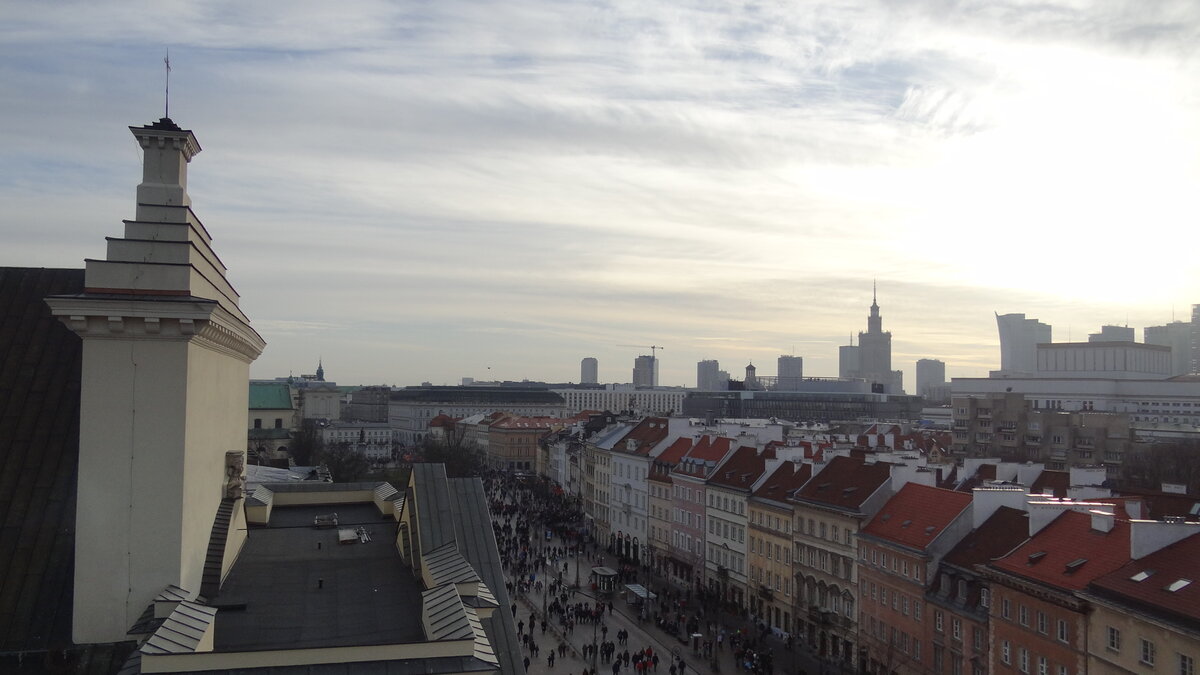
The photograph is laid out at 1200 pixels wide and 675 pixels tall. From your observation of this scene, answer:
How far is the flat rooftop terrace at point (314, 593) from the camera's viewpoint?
16500mm

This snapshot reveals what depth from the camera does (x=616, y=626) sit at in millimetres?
60719

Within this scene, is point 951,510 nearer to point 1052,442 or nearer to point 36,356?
point 36,356

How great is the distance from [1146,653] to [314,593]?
24869mm

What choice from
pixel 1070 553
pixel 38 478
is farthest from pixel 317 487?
pixel 1070 553

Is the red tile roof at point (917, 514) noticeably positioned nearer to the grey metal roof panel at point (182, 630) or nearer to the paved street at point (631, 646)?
the paved street at point (631, 646)

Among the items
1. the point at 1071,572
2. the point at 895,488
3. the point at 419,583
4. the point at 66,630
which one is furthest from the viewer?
the point at 895,488

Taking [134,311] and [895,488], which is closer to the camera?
[134,311]

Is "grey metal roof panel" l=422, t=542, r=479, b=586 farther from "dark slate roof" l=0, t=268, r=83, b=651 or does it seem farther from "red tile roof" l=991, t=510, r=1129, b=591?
"red tile roof" l=991, t=510, r=1129, b=591

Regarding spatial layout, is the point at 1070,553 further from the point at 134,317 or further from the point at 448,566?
the point at 134,317

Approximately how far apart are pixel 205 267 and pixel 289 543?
7420 millimetres

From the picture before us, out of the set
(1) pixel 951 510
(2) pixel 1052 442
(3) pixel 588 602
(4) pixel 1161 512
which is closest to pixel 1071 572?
(1) pixel 951 510

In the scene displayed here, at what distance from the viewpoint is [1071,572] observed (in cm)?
3653

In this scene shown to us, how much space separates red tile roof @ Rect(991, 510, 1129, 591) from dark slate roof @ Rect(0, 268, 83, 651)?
30.8m

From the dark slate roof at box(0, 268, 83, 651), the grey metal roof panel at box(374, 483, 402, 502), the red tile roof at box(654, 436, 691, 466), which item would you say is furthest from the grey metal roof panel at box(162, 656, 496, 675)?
the red tile roof at box(654, 436, 691, 466)
